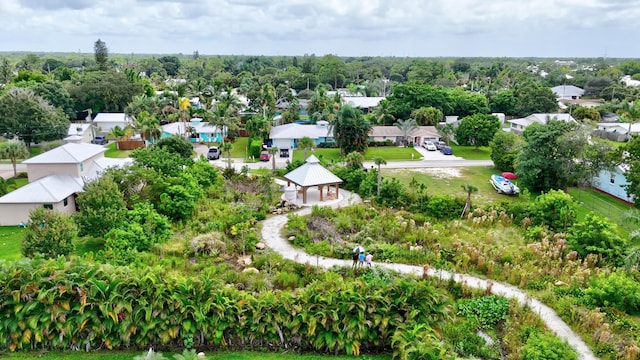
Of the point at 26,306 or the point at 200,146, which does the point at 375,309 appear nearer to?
the point at 26,306

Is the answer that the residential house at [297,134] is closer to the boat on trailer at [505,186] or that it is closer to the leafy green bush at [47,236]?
the boat on trailer at [505,186]

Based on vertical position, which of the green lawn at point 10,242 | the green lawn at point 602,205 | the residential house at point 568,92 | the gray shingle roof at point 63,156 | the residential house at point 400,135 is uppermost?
the residential house at point 568,92

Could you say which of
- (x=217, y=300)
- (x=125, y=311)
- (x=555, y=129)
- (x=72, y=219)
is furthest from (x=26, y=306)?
(x=555, y=129)

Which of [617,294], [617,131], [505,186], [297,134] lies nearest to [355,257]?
[617,294]

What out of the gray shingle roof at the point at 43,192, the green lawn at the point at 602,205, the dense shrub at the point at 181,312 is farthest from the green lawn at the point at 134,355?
the green lawn at the point at 602,205

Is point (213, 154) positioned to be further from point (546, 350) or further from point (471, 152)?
point (546, 350)

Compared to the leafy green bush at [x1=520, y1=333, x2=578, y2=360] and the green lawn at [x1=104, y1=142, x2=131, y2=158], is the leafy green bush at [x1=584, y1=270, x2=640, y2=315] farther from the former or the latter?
the green lawn at [x1=104, y1=142, x2=131, y2=158]

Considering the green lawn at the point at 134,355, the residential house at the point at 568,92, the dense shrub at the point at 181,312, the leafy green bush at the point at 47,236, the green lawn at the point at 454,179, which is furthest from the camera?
the residential house at the point at 568,92

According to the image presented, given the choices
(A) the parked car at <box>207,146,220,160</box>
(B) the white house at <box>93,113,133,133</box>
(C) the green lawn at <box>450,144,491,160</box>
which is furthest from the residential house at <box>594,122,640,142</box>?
(B) the white house at <box>93,113,133,133</box>
